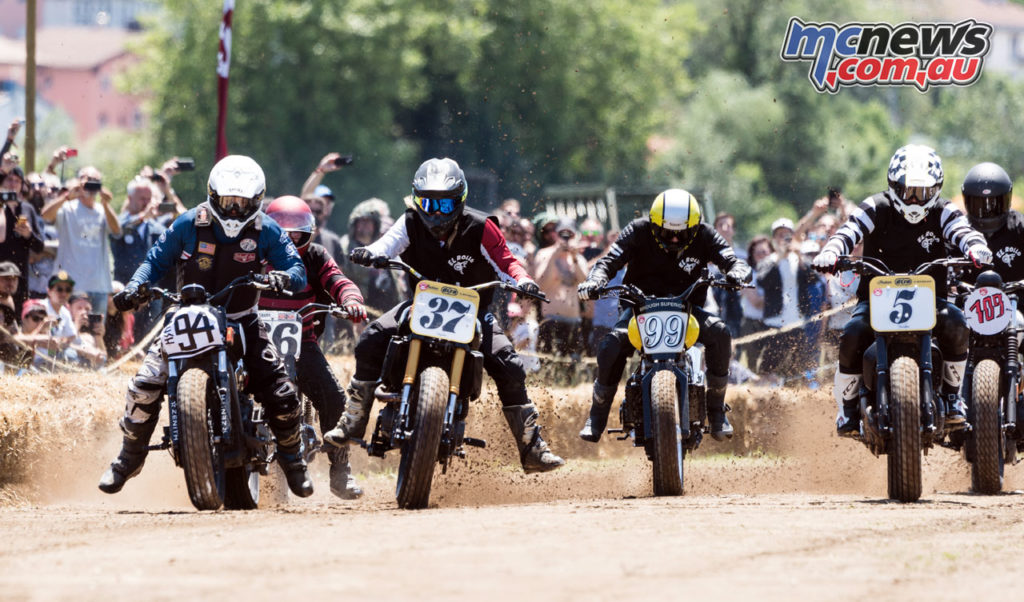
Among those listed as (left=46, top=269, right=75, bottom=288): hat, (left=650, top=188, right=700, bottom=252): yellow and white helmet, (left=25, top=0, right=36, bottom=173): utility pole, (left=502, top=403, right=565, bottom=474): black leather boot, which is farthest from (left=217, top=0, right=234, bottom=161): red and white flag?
(left=502, top=403, right=565, bottom=474): black leather boot

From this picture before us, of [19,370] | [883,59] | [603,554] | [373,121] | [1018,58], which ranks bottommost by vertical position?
[603,554]

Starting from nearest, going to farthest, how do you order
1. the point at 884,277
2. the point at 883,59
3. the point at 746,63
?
the point at 884,277
the point at 883,59
the point at 746,63

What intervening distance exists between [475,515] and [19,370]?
594cm

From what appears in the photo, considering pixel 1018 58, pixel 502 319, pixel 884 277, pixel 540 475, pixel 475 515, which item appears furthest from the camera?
pixel 1018 58

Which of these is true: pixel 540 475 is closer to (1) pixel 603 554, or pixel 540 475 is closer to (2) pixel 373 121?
(1) pixel 603 554

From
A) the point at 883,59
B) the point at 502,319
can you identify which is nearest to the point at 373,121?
the point at 883,59

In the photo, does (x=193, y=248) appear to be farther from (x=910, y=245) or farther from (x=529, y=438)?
(x=910, y=245)

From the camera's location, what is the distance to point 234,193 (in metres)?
9.55

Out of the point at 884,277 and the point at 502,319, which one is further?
the point at 502,319

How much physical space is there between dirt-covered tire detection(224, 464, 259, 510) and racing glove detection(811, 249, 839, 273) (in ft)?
11.7

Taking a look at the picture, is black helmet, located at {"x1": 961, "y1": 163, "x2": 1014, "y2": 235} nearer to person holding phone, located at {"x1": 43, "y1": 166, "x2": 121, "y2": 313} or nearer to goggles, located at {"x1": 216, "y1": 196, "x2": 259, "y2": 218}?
goggles, located at {"x1": 216, "y1": 196, "x2": 259, "y2": 218}

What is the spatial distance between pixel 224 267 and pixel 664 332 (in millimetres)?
2785

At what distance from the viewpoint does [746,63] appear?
2721 inches

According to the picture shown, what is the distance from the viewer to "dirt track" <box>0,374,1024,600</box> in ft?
21.0
